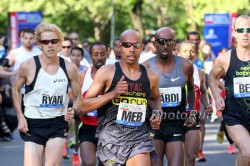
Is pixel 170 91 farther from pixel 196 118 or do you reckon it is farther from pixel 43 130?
pixel 43 130

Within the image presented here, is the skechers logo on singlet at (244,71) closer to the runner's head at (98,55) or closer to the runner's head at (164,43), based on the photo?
the runner's head at (164,43)

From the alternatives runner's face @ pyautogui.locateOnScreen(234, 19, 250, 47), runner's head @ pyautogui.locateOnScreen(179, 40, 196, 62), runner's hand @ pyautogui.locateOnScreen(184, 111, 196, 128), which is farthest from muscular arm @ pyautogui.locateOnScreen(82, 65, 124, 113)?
runner's head @ pyautogui.locateOnScreen(179, 40, 196, 62)

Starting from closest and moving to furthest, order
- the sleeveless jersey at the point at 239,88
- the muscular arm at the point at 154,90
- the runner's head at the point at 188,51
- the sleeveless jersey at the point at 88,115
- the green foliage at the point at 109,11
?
the muscular arm at the point at 154,90 → the sleeveless jersey at the point at 239,88 → the sleeveless jersey at the point at 88,115 → the runner's head at the point at 188,51 → the green foliage at the point at 109,11

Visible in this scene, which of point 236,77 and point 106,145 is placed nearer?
point 106,145

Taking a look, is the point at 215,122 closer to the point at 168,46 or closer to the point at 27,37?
the point at 27,37

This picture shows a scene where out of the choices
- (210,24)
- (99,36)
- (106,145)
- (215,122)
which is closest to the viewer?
(106,145)

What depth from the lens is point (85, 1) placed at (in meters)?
40.2

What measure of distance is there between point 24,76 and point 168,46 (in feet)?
6.24

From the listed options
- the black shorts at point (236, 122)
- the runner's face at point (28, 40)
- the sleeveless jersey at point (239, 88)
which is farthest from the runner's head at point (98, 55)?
the runner's face at point (28, 40)

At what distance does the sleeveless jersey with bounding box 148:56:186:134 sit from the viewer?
29.7 feet

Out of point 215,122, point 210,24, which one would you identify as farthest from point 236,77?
point 210,24

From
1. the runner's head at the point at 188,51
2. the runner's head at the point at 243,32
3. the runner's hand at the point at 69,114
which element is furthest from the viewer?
the runner's head at the point at 188,51

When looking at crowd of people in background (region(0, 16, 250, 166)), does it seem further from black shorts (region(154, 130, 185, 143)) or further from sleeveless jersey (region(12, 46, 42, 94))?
sleeveless jersey (region(12, 46, 42, 94))

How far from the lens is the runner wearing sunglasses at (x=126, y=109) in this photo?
Answer: 24.7 ft
